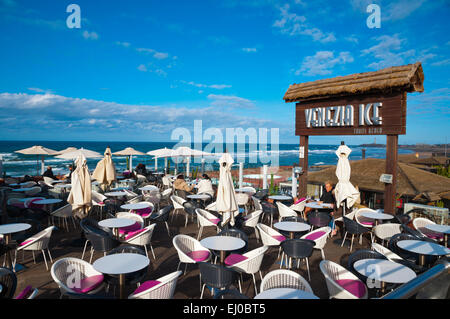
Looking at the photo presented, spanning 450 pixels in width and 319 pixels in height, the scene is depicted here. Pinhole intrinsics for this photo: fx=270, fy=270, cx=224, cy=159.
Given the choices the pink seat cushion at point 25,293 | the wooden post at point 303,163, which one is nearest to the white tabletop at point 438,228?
the wooden post at point 303,163

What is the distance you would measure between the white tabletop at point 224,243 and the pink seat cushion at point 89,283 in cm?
150

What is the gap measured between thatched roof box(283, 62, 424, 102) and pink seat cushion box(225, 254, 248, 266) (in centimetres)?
562

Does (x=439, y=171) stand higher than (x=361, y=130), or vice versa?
(x=361, y=130)

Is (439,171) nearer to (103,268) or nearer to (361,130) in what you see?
(361,130)

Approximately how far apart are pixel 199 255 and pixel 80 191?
3430 millimetres

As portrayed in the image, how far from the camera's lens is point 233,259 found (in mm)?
4090

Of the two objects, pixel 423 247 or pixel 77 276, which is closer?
pixel 77 276

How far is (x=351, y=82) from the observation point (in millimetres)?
Answer: 7625

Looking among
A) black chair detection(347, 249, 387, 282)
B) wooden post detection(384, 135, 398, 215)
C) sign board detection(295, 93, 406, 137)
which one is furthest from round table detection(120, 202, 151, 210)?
wooden post detection(384, 135, 398, 215)

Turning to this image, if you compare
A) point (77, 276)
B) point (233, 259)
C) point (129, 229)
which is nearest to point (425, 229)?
point (233, 259)

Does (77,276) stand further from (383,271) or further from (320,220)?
(320,220)
